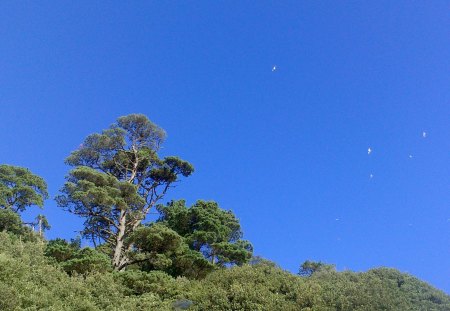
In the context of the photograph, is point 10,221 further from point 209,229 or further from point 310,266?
point 310,266

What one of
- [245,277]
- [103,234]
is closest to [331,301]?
[245,277]

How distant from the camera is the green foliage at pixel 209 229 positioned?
87.8 ft

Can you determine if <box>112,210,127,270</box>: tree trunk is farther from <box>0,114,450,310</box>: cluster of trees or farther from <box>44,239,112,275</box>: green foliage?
<box>44,239,112,275</box>: green foliage

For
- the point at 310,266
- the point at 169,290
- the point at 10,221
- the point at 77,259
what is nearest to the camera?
the point at 169,290

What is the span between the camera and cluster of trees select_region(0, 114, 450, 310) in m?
19.0

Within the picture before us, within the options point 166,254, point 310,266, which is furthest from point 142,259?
point 310,266

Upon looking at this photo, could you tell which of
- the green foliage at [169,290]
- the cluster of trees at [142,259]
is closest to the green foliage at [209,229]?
the cluster of trees at [142,259]

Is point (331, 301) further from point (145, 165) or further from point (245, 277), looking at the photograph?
point (145, 165)

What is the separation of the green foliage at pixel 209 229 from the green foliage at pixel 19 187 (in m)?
7.85

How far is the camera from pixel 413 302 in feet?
76.6

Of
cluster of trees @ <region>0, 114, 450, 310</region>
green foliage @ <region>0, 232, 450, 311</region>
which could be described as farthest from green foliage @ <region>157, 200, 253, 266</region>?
green foliage @ <region>0, 232, 450, 311</region>

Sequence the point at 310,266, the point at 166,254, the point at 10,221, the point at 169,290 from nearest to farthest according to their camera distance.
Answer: the point at 169,290, the point at 166,254, the point at 10,221, the point at 310,266

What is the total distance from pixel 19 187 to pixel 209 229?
12139mm

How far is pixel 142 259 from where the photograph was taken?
25.6 m
